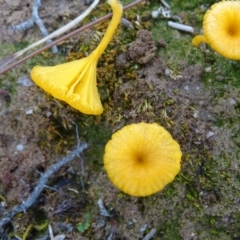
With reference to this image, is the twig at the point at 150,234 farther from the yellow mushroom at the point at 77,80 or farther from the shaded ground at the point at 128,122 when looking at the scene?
the yellow mushroom at the point at 77,80

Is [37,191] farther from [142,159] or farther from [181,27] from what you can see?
[181,27]

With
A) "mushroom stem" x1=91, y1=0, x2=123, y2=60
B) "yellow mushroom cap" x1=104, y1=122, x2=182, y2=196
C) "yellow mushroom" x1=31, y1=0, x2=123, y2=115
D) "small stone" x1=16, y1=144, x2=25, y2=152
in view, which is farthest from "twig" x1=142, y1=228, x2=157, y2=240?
"mushroom stem" x1=91, y1=0, x2=123, y2=60

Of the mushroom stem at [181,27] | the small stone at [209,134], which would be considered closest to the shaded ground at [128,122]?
the small stone at [209,134]

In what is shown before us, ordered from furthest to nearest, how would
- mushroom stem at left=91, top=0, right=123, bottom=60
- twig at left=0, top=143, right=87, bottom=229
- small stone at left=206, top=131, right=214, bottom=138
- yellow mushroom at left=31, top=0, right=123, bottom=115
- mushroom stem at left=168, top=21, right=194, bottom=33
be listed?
1. mushroom stem at left=168, top=21, right=194, bottom=33
2. small stone at left=206, top=131, right=214, bottom=138
3. twig at left=0, top=143, right=87, bottom=229
4. mushroom stem at left=91, top=0, right=123, bottom=60
5. yellow mushroom at left=31, top=0, right=123, bottom=115

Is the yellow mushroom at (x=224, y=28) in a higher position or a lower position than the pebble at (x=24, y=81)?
higher

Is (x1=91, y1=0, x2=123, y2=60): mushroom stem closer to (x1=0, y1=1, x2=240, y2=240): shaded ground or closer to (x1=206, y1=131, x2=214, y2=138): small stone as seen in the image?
(x1=0, y1=1, x2=240, y2=240): shaded ground

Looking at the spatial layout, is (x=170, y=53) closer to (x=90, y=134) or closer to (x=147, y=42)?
(x=147, y=42)

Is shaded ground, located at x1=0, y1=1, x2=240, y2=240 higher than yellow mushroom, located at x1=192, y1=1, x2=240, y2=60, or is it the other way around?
yellow mushroom, located at x1=192, y1=1, x2=240, y2=60
